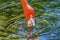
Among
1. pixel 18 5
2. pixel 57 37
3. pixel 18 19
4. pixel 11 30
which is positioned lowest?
pixel 57 37

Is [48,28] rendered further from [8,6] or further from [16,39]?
[8,6]

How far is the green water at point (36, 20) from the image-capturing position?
265cm

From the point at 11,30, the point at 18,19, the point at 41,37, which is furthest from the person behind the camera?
the point at 18,19

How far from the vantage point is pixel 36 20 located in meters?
2.90

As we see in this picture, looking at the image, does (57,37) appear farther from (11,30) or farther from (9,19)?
(9,19)

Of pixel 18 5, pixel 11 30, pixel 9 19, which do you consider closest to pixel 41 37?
pixel 11 30

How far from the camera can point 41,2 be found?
3484mm

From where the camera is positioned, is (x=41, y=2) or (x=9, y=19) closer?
(x=9, y=19)

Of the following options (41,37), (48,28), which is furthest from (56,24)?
(41,37)

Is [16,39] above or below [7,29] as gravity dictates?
below

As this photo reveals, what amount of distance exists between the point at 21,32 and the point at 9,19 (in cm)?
39

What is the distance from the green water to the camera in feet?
8.70

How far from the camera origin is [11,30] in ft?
9.11

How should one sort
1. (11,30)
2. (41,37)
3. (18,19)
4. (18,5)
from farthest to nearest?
(18,5), (18,19), (11,30), (41,37)
